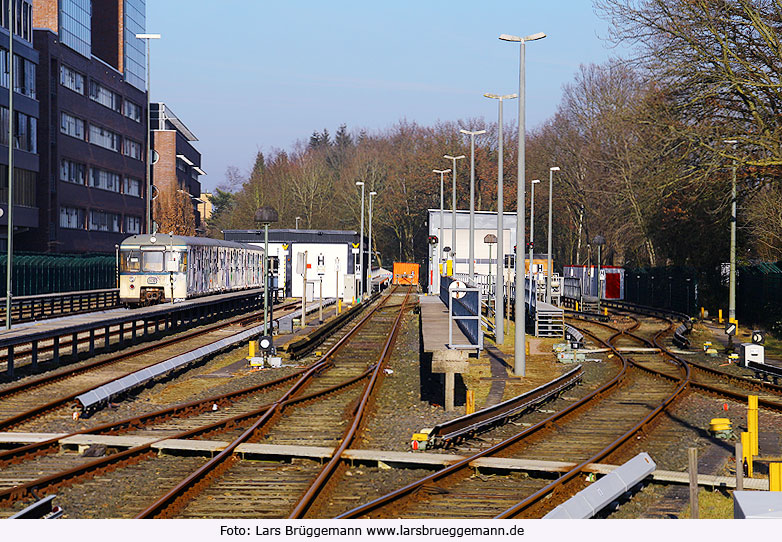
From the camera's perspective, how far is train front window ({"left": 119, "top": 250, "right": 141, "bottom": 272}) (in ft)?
114

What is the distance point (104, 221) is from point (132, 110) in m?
12.0

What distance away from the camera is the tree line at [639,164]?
32.2 metres

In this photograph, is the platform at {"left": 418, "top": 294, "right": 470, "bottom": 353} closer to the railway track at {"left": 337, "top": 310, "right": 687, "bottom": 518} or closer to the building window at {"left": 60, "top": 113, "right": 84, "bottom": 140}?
the railway track at {"left": 337, "top": 310, "right": 687, "bottom": 518}

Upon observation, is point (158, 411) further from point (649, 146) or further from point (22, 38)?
point (22, 38)

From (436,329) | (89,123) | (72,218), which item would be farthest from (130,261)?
(89,123)

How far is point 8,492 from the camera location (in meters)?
9.70

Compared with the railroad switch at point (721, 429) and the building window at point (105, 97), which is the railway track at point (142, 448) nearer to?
the railroad switch at point (721, 429)

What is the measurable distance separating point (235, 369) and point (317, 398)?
5.10 meters

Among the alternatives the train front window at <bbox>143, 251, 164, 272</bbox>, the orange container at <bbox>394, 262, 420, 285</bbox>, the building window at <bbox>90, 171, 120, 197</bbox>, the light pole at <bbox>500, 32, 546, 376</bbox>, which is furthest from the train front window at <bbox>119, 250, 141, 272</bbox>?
the orange container at <bbox>394, 262, 420, 285</bbox>

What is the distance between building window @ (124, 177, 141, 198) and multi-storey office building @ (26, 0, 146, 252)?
0.26ft

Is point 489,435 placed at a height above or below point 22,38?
below

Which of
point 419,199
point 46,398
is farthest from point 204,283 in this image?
point 419,199

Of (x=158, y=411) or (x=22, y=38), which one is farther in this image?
(x=22, y=38)
